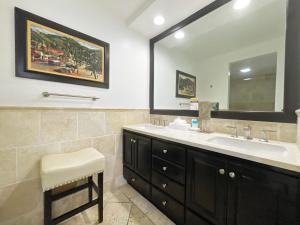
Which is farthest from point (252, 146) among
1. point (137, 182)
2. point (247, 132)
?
point (137, 182)

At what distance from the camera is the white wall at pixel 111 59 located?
1.12 meters

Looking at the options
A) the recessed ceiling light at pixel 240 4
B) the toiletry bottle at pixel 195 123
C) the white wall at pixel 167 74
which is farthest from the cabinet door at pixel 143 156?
the recessed ceiling light at pixel 240 4

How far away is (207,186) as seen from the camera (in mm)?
1001

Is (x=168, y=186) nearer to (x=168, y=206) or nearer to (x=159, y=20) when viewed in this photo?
(x=168, y=206)

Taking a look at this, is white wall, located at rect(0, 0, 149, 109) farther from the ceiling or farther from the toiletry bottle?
the toiletry bottle

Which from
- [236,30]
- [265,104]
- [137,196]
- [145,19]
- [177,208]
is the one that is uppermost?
[145,19]

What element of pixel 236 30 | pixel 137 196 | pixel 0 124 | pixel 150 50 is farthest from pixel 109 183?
pixel 236 30

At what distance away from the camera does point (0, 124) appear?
42.9 inches

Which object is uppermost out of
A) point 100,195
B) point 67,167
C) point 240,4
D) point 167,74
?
point 240,4

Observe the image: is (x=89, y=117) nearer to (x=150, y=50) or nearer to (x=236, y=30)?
(x=150, y=50)

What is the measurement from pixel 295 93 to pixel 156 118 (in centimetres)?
157

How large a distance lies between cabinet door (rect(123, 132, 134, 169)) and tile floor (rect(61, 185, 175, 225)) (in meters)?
0.39

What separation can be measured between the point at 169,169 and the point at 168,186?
172 mm

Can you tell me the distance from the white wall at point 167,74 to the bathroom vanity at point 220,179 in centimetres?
78
